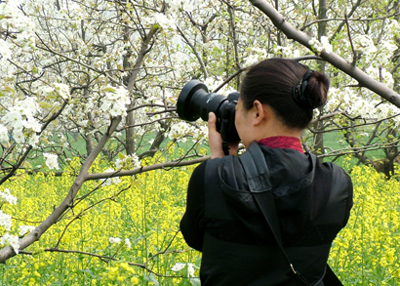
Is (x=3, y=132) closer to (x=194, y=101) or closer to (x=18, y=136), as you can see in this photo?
(x=18, y=136)

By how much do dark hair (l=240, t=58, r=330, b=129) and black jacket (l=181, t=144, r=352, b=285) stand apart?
0.11 metres

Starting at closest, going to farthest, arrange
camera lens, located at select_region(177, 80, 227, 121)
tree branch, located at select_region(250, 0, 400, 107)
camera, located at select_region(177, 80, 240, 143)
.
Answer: camera, located at select_region(177, 80, 240, 143) < camera lens, located at select_region(177, 80, 227, 121) < tree branch, located at select_region(250, 0, 400, 107)

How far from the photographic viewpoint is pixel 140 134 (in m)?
9.05

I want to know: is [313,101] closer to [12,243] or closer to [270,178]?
[270,178]

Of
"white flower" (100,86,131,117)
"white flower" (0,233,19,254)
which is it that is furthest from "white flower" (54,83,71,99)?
"white flower" (0,233,19,254)

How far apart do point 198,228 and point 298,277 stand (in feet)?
1.03

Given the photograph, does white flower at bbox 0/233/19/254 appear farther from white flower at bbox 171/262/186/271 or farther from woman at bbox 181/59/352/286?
woman at bbox 181/59/352/286

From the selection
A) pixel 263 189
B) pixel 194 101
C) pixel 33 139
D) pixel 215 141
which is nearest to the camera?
pixel 263 189

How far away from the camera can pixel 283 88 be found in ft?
4.01

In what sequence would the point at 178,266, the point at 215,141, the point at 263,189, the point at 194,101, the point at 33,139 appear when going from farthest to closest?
the point at 178,266 < the point at 33,139 < the point at 194,101 < the point at 215,141 < the point at 263,189

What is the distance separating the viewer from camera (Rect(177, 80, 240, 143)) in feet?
4.78

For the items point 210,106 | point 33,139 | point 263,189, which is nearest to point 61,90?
point 33,139

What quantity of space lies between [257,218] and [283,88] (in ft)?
1.19

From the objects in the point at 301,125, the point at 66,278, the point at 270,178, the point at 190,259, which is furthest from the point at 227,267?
the point at 66,278
